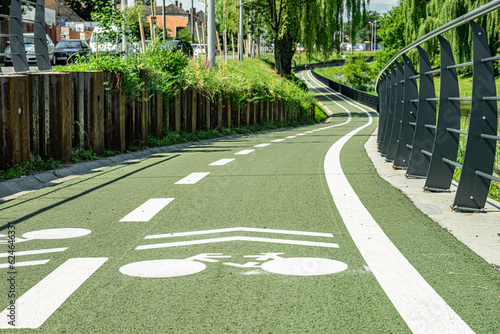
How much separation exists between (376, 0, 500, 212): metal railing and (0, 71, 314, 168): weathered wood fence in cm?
489

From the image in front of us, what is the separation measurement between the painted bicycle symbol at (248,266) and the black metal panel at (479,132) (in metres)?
2.18

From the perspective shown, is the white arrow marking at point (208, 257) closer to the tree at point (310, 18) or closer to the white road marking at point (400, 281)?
the white road marking at point (400, 281)

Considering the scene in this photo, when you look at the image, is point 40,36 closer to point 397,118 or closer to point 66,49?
point 397,118

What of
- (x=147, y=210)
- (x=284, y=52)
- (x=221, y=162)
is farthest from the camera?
(x=284, y=52)

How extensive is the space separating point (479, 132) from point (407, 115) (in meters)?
3.97

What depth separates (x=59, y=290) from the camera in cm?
365

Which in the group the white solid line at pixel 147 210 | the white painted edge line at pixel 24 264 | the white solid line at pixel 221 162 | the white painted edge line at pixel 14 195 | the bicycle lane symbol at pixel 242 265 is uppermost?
the bicycle lane symbol at pixel 242 265

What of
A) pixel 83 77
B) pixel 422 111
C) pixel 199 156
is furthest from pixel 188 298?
pixel 199 156

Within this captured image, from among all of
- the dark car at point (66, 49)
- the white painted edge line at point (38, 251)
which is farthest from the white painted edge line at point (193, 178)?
the dark car at point (66, 49)

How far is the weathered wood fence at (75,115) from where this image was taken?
869 cm

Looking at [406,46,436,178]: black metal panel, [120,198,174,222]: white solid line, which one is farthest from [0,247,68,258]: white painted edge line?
[406,46,436,178]: black metal panel

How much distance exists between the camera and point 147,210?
630cm

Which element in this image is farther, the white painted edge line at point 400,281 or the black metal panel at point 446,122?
the black metal panel at point 446,122

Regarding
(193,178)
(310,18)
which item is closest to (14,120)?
(193,178)
